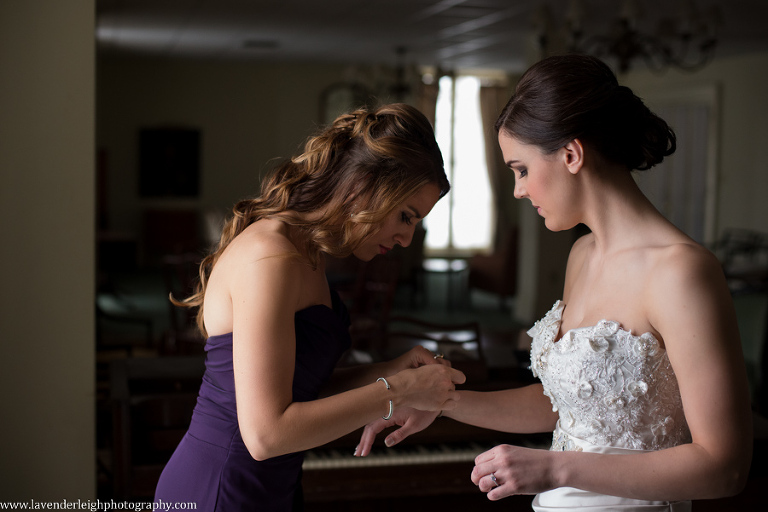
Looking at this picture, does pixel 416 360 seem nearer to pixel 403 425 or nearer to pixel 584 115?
pixel 403 425

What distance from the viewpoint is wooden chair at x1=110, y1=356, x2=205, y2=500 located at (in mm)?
2406

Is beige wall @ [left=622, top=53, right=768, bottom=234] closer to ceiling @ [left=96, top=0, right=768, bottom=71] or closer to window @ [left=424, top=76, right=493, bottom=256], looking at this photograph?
ceiling @ [left=96, top=0, right=768, bottom=71]

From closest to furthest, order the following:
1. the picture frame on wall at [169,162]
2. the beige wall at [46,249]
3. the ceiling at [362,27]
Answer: the beige wall at [46,249]
the ceiling at [362,27]
the picture frame on wall at [169,162]

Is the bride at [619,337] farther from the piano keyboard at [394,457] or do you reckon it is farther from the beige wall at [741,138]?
the beige wall at [741,138]

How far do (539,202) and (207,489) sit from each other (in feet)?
3.05

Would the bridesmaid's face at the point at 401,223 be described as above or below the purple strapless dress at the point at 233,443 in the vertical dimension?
above

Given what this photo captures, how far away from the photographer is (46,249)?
2326 mm

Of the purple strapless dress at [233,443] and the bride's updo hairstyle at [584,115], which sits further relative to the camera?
the purple strapless dress at [233,443]

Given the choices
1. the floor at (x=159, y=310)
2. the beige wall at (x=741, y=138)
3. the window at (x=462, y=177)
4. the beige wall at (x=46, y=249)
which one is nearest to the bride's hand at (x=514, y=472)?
the beige wall at (x=46, y=249)

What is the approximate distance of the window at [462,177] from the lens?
13.0 meters

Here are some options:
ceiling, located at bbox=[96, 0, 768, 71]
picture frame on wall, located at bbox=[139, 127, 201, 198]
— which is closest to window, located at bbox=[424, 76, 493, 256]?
ceiling, located at bbox=[96, 0, 768, 71]

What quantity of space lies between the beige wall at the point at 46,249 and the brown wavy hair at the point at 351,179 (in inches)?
34.4

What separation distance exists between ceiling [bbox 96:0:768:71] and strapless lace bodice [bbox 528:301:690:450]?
4.80 metres

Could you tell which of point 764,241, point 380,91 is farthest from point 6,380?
point 764,241
